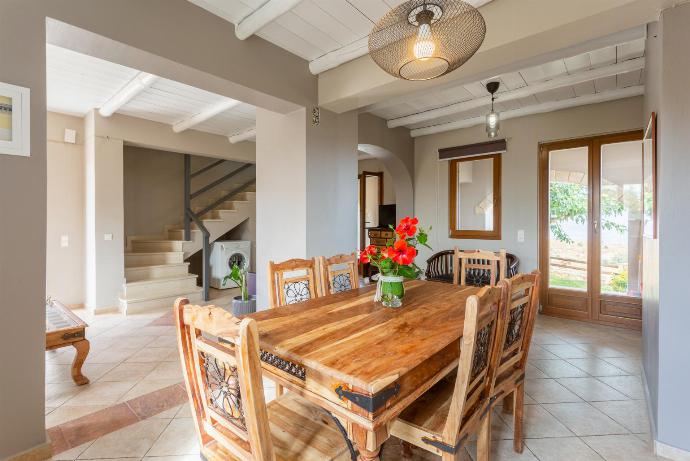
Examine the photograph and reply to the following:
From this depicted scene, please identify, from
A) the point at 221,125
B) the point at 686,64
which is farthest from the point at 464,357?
the point at 221,125

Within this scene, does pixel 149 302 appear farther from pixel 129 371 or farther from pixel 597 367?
pixel 597 367

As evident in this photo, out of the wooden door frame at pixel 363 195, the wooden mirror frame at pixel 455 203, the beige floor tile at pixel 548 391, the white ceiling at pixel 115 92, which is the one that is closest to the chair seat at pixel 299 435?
the beige floor tile at pixel 548 391

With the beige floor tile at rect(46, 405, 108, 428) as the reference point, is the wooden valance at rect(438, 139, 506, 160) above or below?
above

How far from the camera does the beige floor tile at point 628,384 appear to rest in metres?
2.46

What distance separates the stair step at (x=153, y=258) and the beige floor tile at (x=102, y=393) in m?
3.07

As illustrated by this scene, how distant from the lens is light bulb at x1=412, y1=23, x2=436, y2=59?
1.45 m

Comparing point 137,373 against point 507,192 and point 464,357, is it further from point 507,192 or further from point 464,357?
point 507,192

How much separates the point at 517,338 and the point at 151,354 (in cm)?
321

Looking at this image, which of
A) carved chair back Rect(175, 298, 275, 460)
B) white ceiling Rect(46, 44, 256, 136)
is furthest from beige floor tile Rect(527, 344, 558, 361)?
white ceiling Rect(46, 44, 256, 136)

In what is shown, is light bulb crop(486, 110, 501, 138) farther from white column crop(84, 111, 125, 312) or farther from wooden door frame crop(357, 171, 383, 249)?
white column crop(84, 111, 125, 312)

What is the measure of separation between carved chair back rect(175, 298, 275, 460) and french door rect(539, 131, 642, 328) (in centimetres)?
446

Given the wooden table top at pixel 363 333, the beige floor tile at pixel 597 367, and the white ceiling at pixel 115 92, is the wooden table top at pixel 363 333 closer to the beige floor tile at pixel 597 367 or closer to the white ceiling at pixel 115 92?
the beige floor tile at pixel 597 367

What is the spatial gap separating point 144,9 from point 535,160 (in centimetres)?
446

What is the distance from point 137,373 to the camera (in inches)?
111
